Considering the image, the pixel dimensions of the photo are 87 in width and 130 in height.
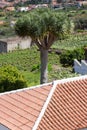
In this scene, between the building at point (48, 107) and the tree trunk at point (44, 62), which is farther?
the tree trunk at point (44, 62)

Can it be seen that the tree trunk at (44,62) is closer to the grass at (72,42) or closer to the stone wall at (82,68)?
the stone wall at (82,68)

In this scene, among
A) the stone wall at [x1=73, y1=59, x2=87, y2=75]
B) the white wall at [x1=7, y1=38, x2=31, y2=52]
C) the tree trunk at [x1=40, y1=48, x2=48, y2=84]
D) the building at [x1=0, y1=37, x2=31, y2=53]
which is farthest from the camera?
the white wall at [x1=7, y1=38, x2=31, y2=52]

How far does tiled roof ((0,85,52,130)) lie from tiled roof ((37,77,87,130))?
373mm

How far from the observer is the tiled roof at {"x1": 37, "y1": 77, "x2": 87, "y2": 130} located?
12781 millimetres

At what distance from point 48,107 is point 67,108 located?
625 mm

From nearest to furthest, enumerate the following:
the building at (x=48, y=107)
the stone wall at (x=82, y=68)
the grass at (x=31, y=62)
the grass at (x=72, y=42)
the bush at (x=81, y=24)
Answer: the building at (x=48, y=107) < the stone wall at (x=82, y=68) < the grass at (x=31, y=62) < the grass at (x=72, y=42) < the bush at (x=81, y=24)

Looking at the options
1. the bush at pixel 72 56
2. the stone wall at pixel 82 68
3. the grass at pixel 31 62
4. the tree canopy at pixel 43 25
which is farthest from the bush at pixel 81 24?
the tree canopy at pixel 43 25

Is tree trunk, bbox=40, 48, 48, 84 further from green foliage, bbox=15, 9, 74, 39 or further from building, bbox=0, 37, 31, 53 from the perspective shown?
building, bbox=0, 37, 31, 53

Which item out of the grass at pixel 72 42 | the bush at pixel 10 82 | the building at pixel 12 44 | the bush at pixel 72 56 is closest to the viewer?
the bush at pixel 10 82

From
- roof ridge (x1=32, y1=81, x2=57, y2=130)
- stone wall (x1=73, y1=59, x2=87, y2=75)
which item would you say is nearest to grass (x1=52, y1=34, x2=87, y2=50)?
stone wall (x1=73, y1=59, x2=87, y2=75)

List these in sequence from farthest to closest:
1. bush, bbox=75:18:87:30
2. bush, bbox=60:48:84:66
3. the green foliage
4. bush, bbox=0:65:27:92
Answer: bush, bbox=75:18:87:30 → bush, bbox=60:48:84:66 → bush, bbox=0:65:27:92 → the green foliage

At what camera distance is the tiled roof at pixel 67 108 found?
503 inches

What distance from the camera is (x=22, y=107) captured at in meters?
13.9

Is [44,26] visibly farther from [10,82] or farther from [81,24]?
[81,24]
